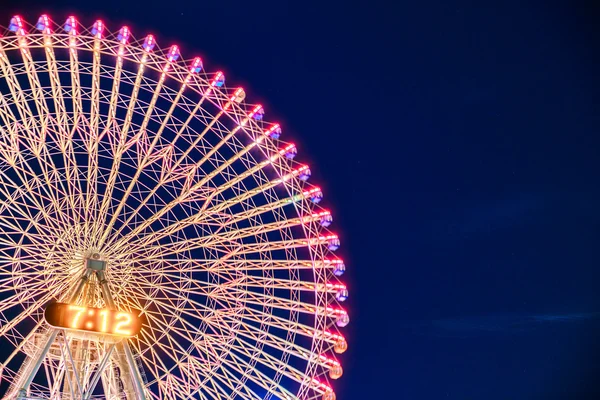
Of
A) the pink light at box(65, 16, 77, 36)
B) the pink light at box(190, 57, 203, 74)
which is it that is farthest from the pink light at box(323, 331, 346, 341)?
the pink light at box(65, 16, 77, 36)

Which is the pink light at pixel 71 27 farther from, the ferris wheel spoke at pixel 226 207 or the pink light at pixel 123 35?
the ferris wheel spoke at pixel 226 207

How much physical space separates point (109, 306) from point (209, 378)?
610cm

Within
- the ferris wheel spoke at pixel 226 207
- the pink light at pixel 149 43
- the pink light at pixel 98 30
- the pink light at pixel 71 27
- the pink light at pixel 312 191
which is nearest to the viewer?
the pink light at pixel 71 27

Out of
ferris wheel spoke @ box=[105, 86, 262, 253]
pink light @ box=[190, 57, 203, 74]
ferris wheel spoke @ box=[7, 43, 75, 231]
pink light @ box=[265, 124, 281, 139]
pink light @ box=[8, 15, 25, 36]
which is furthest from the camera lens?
pink light @ box=[265, 124, 281, 139]

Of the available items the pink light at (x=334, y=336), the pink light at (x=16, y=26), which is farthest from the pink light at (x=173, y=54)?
the pink light at (x=334, y=336)

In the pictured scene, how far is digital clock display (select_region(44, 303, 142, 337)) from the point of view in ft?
94.4

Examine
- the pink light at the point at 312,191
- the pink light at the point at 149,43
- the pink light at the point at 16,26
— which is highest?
the pink light at the point at 149,43

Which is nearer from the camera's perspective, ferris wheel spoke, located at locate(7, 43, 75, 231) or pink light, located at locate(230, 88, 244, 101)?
ferris wheel spoke, located at locate(7, 43, 75, 231)

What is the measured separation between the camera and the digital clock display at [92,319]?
2877 centimetres

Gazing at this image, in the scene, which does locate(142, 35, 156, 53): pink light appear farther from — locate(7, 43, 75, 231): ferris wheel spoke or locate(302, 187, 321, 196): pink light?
locate(302, 187, 321, 196): pink light

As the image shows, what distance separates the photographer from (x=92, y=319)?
1154 inches

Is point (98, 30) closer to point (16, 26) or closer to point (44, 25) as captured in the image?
point (44, 25)

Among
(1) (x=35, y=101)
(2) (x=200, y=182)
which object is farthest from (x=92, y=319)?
(1) (x=35, y=101)

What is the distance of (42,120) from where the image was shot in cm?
3098
